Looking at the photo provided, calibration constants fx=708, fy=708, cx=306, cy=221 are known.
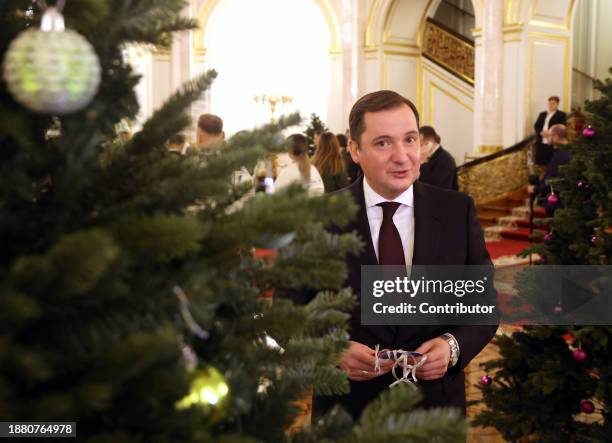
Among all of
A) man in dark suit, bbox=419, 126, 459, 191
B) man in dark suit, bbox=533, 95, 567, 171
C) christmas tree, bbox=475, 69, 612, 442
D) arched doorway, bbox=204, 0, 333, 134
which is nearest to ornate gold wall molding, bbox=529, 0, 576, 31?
man in dark suit, bbox=533, 95, 567, 171

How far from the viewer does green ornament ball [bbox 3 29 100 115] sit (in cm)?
71

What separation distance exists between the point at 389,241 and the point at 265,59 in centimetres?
2017

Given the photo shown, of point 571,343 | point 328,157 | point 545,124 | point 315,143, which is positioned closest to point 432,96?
point 545,124

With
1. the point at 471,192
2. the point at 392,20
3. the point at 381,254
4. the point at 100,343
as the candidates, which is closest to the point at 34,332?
the point at 100,343

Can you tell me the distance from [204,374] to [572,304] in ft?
9.30

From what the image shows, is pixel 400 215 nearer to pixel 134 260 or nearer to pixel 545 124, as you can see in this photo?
pixel 134 260

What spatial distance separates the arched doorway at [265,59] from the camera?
21.0m

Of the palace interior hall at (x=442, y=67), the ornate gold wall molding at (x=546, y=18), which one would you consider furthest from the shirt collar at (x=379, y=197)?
the ornate gold wall molding at (x=546, y=18)

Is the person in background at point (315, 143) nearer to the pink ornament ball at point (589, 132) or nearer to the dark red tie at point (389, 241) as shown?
the pink ornament ball at point (589, 132)

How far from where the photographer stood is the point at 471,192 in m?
13.1

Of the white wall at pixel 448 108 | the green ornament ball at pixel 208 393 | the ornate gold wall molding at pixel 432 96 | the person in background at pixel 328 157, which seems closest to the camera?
the green ornament ball at pixel 208 393

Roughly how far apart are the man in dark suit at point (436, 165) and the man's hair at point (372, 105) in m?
5.70

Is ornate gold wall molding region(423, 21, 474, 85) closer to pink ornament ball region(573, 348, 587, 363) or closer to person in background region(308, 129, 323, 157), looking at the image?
person in background region(308, 129, 323, 157)

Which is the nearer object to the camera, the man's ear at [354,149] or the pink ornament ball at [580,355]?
the man's ear at [354,149]
